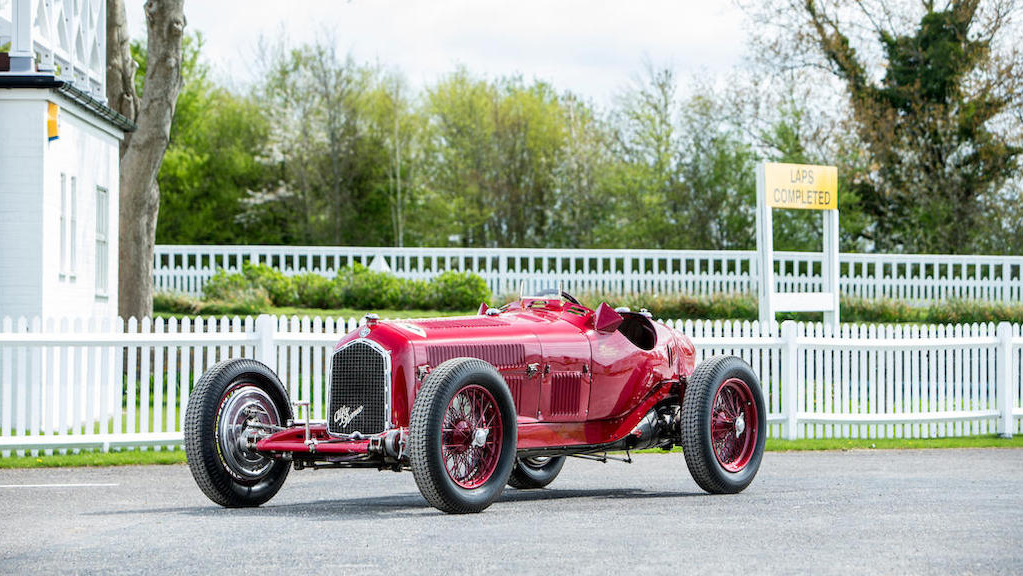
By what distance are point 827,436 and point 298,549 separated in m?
10.7

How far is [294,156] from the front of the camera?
152 ft

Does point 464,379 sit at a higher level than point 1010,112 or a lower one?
lower

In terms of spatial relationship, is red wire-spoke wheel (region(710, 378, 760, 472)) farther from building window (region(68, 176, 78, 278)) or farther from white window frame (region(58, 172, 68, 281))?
building window (region(68, 176, 78, 278))

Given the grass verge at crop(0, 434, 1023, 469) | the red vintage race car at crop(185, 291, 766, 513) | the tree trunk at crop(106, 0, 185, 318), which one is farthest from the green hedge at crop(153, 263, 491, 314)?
the red vintage race car at crop(185, 291, 766, 513)

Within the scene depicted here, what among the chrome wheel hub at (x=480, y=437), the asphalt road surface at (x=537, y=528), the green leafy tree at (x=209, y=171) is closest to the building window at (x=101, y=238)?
the asphalt road surface at (x=537, y=528)

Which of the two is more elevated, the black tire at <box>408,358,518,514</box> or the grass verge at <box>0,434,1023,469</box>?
the black tire at <box>408,358,518,514</box>

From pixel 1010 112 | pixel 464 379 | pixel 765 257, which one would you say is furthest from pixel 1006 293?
pixel 464 379

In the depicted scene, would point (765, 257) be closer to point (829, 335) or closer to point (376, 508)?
point (829, 335)

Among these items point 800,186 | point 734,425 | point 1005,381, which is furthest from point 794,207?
point 734,425

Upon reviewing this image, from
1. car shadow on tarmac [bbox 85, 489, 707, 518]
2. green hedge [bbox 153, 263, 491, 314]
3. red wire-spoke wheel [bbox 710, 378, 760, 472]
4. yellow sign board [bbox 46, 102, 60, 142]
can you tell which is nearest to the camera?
car shadow on tarmac [bbox 85, 489, 707, 518]

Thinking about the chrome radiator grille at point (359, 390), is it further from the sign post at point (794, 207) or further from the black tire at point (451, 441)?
the sign post at point (794, 207)

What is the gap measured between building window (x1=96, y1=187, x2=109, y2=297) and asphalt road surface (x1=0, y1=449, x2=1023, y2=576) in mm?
6851

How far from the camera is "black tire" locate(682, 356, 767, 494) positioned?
32.1 ft

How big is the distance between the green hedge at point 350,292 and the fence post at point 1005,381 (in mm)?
12042
